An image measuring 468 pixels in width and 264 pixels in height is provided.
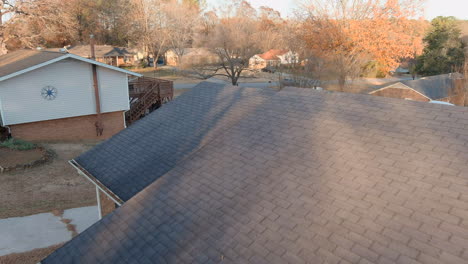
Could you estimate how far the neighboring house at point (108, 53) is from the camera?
57216mm

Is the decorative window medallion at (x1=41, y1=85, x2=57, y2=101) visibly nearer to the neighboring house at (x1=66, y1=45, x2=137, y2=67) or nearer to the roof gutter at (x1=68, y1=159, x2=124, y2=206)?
the roof gutter at (x1=68, y1=159, x2=124, y2=206)

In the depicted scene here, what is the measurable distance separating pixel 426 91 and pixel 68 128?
2719 centimetres

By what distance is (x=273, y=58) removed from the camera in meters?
45.0

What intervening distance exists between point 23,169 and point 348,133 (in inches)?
576

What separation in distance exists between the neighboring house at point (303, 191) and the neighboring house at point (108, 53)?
54907mm

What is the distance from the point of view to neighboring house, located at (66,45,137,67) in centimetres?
5722

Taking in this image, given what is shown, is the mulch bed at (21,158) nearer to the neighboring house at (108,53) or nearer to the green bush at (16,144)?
the green bush at (16,144)

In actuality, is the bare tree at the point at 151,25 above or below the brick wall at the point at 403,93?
above

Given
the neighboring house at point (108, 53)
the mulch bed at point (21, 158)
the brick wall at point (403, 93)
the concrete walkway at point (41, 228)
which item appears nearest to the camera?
the concrete walkway at point (41, 228)

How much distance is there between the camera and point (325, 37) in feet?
113

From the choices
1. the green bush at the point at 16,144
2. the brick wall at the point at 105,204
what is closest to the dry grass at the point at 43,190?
the green bush at the point at 16,144

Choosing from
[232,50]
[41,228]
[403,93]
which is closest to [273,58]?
[232,50]

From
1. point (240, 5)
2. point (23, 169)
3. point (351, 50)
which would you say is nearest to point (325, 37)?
point (351, 50)

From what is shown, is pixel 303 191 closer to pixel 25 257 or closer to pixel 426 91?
pixel 25 257
